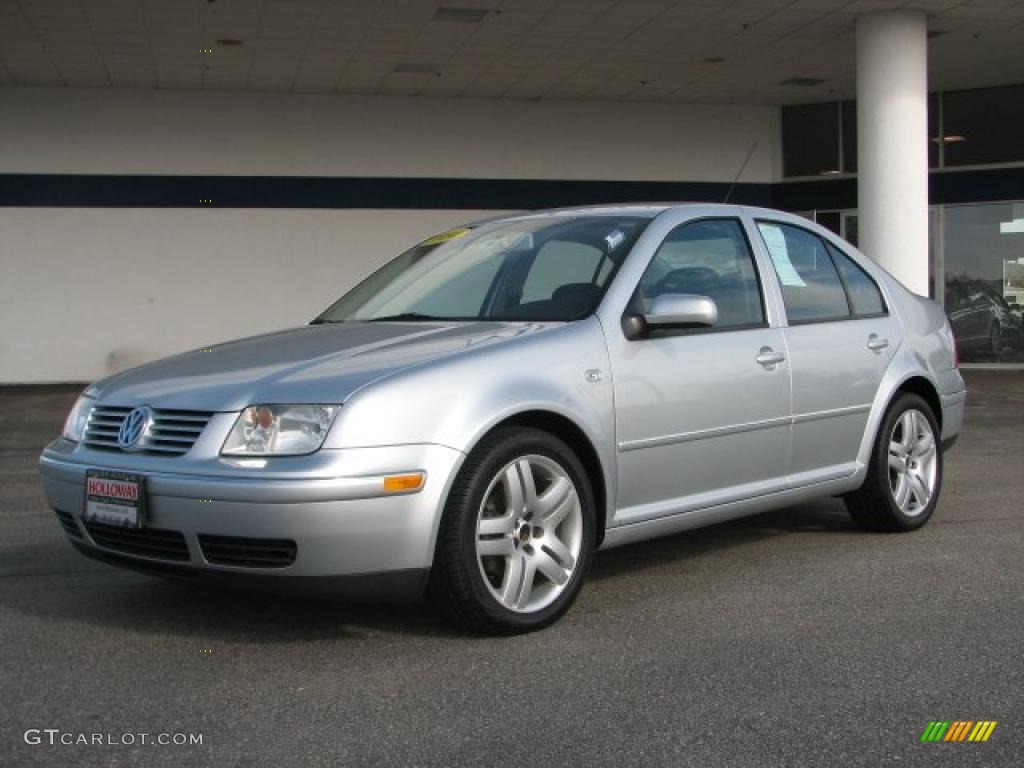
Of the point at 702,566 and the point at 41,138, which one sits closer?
the point at 702,566

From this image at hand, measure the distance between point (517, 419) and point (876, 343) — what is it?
93.4 inches

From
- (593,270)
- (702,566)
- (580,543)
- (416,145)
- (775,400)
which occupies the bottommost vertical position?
(702,566)

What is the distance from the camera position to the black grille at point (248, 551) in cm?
395

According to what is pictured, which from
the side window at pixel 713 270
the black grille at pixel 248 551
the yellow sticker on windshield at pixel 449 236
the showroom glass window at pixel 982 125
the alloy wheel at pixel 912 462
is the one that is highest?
the showroom glass window at pixel 982 125

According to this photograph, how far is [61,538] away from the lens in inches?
245

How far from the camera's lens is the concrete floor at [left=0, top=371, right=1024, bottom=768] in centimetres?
333

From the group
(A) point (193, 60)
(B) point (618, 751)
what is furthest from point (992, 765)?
(A) point (193, 60)

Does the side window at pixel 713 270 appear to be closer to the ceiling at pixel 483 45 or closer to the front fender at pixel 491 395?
the front fender at pixel 491 395

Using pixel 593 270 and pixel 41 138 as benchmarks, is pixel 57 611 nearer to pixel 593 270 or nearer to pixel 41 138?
pixel 593 270

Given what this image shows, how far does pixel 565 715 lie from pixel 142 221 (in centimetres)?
1648

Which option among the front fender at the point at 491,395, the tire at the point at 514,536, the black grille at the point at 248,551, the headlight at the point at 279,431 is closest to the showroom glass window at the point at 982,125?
the front fender at the point at 491,395

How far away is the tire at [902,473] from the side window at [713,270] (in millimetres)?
1096

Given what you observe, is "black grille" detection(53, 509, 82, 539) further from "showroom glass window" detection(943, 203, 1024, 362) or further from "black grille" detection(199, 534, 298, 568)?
"showroom glass window" detection(943, 203, 1024, 362)

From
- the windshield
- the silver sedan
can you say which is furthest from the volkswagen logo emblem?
the windshield
